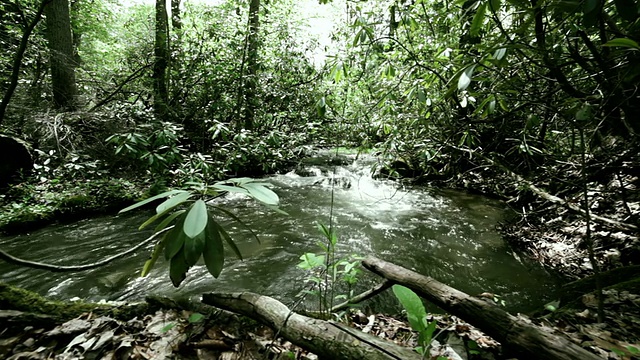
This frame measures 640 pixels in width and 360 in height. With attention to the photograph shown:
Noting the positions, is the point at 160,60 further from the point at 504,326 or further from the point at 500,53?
the point at 504,326

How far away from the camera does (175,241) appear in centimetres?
102

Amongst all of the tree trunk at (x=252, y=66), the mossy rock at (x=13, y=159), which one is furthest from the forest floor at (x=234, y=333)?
the tree trunk at (x=252, y=66)

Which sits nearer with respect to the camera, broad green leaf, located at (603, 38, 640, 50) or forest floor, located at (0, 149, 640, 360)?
broad green leaf, located at (603, 38, 640, 50)

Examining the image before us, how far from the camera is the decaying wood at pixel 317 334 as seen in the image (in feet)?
3.95

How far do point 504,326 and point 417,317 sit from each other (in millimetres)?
448

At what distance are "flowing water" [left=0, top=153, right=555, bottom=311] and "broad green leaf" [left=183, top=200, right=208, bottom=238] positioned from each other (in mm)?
880

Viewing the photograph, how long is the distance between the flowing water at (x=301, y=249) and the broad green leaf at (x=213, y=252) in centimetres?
78

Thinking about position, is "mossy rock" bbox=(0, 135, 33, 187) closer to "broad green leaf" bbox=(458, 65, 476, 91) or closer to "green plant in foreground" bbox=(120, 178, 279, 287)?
"green plant in foreground" bbox=(120, 178, 279, 287)

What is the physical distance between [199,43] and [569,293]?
821cm

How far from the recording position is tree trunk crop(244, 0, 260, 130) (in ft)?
22.3

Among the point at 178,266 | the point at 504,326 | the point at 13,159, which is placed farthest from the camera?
the point at 13,159

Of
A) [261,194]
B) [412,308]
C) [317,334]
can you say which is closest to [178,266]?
[261,194]

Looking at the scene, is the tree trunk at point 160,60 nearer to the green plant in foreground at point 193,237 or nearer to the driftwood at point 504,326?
the green plant in foreground at point 193,237

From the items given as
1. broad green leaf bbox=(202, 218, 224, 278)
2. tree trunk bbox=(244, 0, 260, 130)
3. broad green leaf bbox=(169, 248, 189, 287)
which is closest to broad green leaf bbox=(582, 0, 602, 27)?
broad green leaf bbox=(202, 218, 224, 278)
